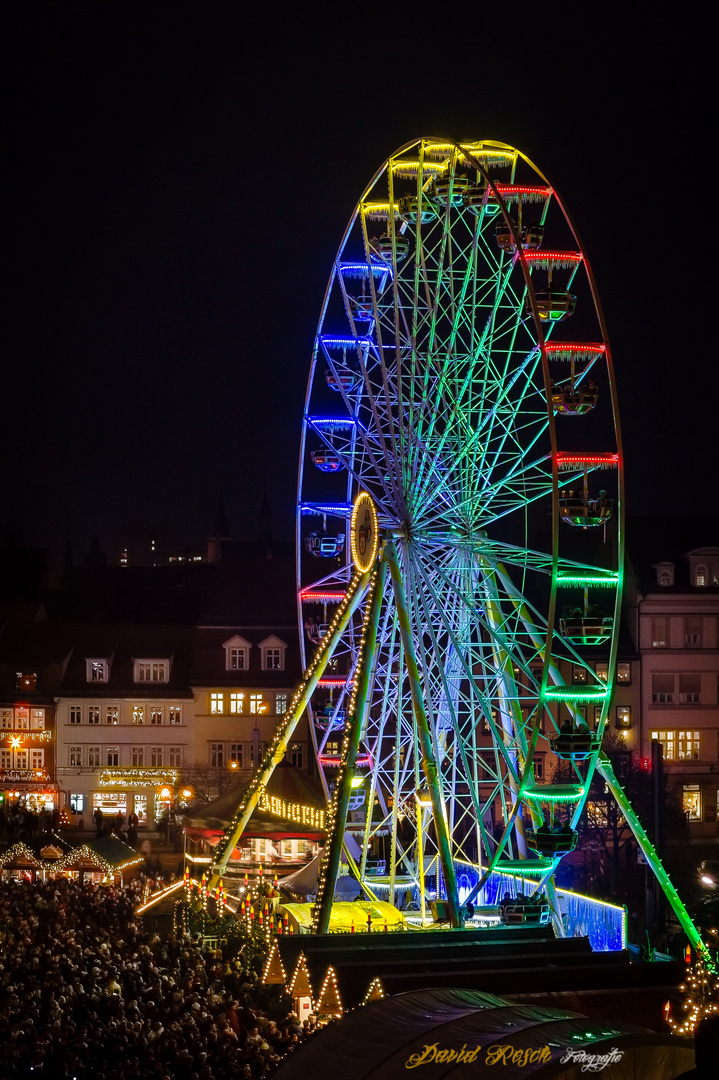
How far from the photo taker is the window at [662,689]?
73.6 meters

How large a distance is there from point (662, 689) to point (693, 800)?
17.5 feet

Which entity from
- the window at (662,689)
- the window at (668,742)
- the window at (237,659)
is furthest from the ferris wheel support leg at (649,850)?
the window at (237,659)

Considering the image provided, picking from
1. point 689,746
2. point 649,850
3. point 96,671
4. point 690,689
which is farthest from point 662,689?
point 649,850

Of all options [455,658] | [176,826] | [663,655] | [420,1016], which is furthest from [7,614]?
[420,1016]

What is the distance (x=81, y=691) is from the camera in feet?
241

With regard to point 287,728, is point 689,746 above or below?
below

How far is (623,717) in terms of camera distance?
239 ft

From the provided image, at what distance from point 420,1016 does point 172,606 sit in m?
60.2

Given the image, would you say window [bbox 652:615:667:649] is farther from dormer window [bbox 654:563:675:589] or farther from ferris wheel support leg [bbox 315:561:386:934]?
ferris wheel support leg [bbox 315:561:386:934]

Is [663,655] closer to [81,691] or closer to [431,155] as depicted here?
[81,691]

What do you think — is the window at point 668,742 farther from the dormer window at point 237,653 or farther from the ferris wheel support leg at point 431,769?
the ferris wheel support leg at point 431,769

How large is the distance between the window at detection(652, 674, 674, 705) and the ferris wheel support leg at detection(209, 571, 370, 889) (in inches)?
1302

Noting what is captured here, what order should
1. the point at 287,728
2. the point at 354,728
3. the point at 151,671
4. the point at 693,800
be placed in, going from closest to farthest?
the point at 354,728, the point at 287,728, the point at 693,800, the point at 151,671

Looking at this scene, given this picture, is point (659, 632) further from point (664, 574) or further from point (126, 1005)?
point (126, 1005)
